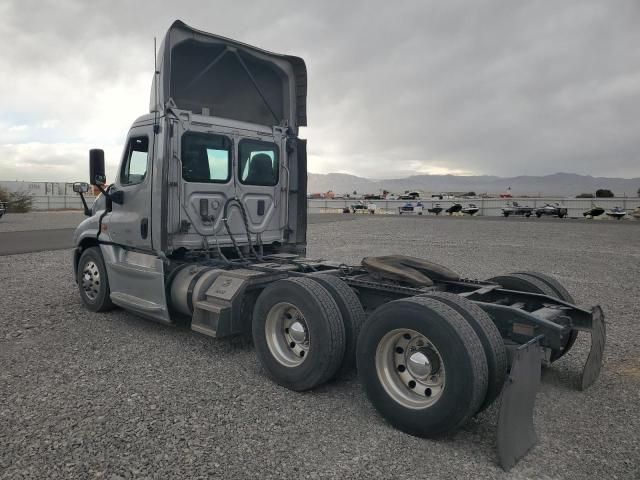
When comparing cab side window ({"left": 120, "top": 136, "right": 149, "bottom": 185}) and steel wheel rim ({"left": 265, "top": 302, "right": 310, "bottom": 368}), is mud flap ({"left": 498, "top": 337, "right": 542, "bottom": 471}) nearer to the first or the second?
steel wheel rim ({"left": 265, "top": 302, "right": 310, "bottom": 368})

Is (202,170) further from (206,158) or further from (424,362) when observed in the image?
(424,362)

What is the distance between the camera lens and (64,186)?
49.0 metres

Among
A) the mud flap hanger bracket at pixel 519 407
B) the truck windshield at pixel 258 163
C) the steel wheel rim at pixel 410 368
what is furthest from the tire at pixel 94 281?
the mud flap hanger bracket at pixel 519 407

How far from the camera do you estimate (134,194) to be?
6.42 meters

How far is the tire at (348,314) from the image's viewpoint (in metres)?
4.34

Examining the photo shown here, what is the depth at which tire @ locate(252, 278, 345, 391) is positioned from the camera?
423 centimetres

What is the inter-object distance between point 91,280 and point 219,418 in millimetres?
4218

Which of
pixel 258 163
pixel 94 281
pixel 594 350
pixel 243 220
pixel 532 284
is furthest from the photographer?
pixel 94 281

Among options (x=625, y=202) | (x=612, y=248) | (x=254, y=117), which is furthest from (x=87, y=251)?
(x=625, y=202)

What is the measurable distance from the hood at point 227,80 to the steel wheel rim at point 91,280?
2.55 m

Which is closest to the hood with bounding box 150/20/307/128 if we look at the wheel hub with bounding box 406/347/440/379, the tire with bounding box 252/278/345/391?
the tire with bounding box 252/278/345/391

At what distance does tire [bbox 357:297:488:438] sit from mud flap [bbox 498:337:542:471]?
192 mm

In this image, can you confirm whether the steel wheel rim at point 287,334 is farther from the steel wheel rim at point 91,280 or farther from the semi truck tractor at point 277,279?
the steel wheel rim at point 91,280

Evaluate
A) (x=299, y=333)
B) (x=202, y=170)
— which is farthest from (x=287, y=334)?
(x=202, y=170)
